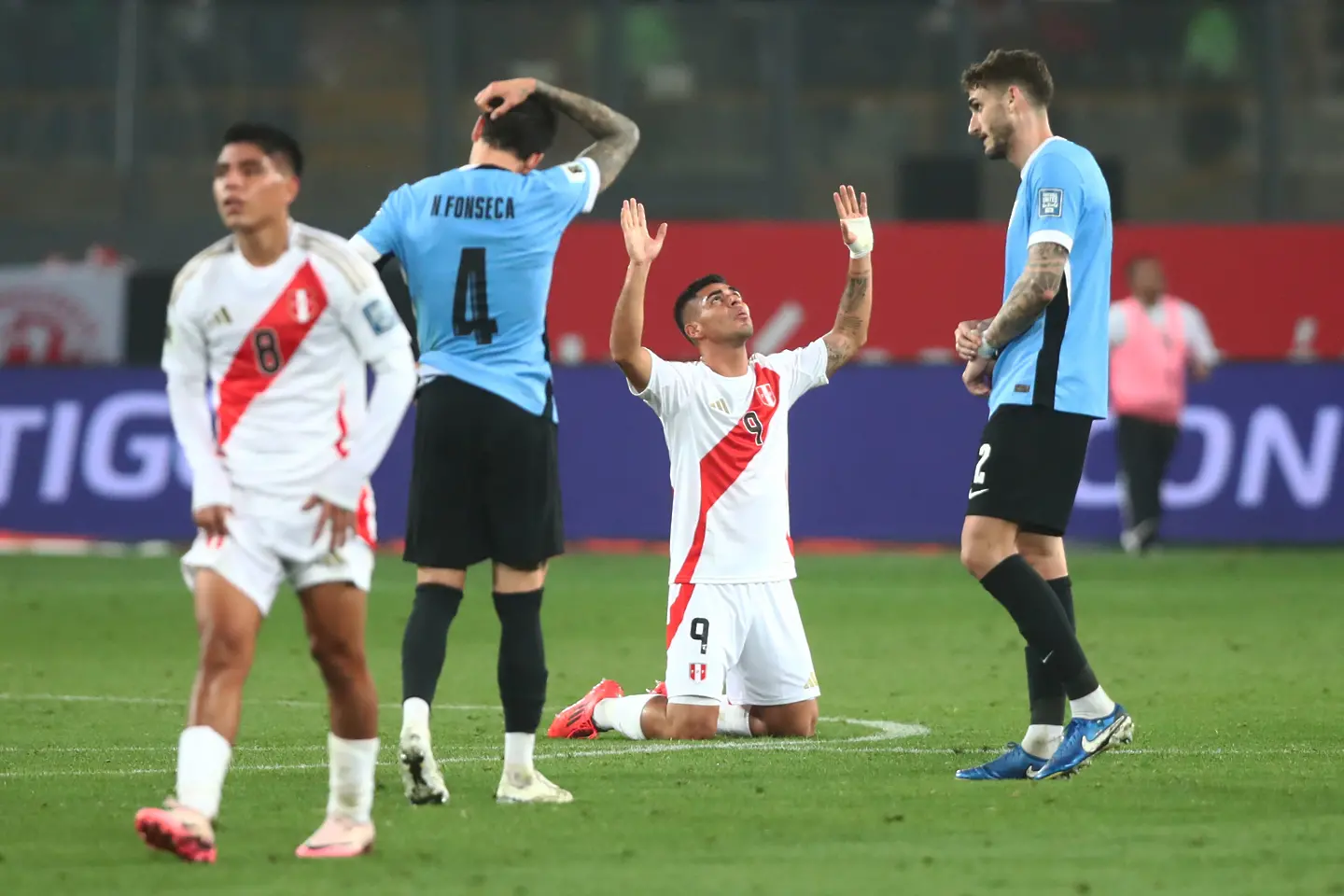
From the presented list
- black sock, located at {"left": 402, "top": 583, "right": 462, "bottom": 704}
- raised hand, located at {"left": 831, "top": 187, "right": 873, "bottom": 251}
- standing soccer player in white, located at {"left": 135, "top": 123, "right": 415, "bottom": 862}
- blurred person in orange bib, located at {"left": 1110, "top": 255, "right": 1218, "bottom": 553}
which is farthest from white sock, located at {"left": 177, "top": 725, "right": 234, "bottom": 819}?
blurred person in orange bib, located at {"left": 1110, "top": 255, "right": 1218, "bottom": 553}

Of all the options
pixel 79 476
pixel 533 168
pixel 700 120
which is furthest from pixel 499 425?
pixel 700 120

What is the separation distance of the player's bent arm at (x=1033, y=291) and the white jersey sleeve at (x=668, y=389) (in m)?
1.80

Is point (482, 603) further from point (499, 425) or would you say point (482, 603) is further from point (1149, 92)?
point (1149, 92)

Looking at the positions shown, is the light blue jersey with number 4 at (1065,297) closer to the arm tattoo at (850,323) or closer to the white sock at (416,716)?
the arm tattoo at (850,323)

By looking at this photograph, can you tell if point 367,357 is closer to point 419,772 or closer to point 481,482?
point 481,482

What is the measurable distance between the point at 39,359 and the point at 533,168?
1571 centimetres

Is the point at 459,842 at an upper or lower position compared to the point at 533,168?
lower

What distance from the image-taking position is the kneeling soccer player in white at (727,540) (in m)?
8.67

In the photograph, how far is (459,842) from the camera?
6180mm

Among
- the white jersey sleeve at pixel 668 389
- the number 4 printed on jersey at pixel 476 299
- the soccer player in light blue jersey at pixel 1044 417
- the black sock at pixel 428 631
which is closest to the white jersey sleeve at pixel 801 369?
the white jersey sleeve at pixel 668 389

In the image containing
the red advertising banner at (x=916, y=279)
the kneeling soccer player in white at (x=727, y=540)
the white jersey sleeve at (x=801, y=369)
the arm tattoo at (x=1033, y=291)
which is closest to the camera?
the arm tattoo at (x=1033, y=291)

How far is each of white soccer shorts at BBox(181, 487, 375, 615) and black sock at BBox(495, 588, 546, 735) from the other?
0.98 meters

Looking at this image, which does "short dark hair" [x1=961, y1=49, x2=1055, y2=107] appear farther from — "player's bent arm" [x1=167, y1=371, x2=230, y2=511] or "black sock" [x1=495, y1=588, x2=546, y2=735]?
Answer: "player's bent arm" [x1=167, y1=371, x2=230, y2=511]

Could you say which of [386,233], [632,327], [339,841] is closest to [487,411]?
[386,233]
